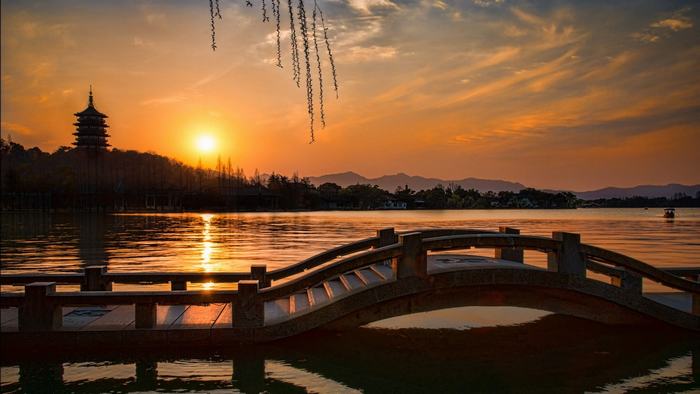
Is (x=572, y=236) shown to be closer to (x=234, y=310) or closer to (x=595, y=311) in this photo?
(x=595, y=311)

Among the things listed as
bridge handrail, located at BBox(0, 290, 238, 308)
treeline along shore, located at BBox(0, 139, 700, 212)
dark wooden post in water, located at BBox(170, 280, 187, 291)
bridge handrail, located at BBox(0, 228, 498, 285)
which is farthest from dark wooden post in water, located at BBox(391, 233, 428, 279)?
treeline along shore, located at BBox(0, 139, 700, 212)

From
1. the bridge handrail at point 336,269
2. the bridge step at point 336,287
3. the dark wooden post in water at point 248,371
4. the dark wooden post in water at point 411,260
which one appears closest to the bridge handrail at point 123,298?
the bridge handrail at point 336,269

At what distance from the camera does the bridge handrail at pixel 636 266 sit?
970 cm

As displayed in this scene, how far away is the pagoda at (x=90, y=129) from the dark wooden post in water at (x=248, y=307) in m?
145

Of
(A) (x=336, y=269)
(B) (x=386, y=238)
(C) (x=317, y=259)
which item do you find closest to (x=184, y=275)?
(C) (x=317, y=259)

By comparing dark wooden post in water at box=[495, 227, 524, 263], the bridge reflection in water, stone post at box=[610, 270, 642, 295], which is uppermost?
dark wooden post in water at box=[495, 227, 524, 263]

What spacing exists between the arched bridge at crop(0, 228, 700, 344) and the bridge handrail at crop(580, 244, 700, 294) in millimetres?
19

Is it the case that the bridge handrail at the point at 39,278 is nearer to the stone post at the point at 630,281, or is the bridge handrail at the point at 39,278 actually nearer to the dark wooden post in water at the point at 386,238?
the dark wooden post in water at the point at 386,238

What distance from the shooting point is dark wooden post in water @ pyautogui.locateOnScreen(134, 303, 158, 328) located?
9047 mm

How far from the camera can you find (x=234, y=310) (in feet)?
30.5

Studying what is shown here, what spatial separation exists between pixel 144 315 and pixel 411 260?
479 cm

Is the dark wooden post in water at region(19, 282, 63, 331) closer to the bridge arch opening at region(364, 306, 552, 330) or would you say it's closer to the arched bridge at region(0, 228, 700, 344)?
the arched bridge at region(0, 228, 700, 344)

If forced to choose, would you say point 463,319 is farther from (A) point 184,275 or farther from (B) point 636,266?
(A) point 184,275

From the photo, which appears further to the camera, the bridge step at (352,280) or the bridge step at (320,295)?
the bridge step at (352,280)
